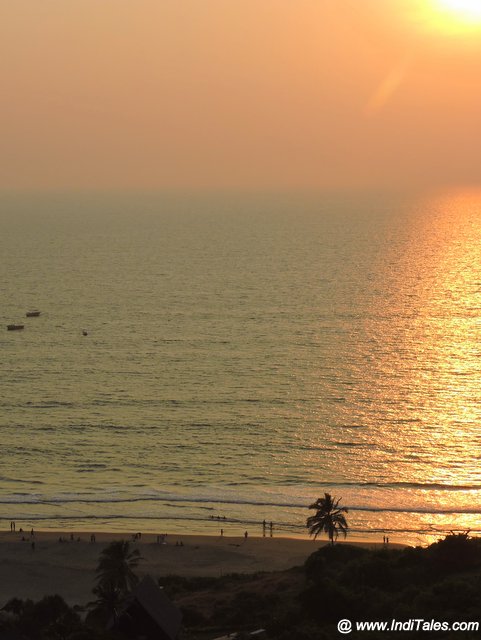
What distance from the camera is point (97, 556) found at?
58688mm

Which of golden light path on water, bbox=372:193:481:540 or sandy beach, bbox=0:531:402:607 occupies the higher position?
golden light path on water, bbox=372:193:481:540

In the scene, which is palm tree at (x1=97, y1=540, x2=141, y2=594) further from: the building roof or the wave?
the wave

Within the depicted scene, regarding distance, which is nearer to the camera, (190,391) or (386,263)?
(190,391)

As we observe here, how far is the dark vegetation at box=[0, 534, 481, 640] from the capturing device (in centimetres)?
3722

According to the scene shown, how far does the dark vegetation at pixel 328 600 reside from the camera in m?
37.2

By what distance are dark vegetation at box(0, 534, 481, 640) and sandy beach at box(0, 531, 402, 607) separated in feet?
22.3

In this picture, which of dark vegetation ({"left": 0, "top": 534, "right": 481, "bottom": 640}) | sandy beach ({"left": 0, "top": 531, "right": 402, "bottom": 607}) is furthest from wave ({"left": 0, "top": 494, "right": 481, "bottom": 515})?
dark vegetation ({"left": 0, "top": 534, "right": 481, "bottom": 640})

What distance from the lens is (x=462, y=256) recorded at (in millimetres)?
199750

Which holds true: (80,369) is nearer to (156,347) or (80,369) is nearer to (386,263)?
(156,347)

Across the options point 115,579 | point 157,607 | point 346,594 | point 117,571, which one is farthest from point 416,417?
point 157,607

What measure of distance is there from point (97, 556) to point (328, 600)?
2171 cm

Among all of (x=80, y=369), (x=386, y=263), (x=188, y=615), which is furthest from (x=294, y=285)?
(x=188, y=615)

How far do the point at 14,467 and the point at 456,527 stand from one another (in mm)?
30143

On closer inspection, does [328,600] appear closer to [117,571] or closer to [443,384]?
[117,571]
